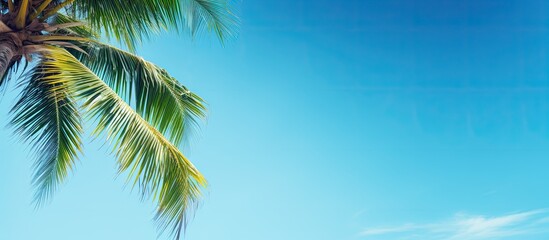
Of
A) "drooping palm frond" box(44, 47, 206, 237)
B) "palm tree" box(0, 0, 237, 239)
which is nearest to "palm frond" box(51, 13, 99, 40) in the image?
"palm tree" box(0, 0, 237, 239)

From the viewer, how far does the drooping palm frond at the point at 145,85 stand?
21.7 ft

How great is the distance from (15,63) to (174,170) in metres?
2.14

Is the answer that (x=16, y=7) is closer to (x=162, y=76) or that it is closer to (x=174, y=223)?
(x=162, y=76)

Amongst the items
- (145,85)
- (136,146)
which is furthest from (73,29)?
(136,146)

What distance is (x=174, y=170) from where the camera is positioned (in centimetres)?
543

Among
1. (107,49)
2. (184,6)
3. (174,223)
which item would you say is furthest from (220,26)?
(174,223)

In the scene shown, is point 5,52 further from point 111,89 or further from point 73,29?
point 73,29

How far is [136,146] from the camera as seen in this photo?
207 inches

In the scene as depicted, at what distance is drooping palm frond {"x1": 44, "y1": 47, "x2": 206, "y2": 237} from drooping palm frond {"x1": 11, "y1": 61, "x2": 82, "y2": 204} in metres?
1.01

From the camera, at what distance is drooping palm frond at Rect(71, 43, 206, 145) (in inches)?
261

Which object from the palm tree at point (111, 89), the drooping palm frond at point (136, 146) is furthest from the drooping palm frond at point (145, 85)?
the drooping palm frond at point (136, 146)

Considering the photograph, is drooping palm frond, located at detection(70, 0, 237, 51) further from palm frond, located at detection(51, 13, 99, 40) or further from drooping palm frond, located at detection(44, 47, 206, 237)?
drooping palm frond, located at detection(44, 47, 206, 237)

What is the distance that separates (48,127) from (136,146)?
1751 millimetres

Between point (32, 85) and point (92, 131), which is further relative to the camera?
point (32, 85)
